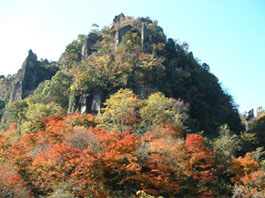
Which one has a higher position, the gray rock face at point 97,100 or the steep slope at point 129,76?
the steep slope at point 129,76

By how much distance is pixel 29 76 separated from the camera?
5947 centimetres

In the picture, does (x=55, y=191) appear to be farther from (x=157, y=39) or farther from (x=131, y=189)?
(x=157, y=39)

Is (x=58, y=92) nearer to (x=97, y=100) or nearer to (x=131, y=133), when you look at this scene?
(x=97, y=100)

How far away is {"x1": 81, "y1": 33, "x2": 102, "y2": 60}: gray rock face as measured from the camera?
54750 mm

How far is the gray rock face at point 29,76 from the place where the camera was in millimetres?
56781

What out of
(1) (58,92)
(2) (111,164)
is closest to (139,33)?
(1) (58,92)

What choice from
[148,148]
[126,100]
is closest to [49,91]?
[126,100]

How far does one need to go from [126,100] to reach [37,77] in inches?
1134

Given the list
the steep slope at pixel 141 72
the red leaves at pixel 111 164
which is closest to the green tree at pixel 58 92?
the steep slope at pixel 141 72

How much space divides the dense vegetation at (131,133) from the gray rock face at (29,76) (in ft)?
10.3

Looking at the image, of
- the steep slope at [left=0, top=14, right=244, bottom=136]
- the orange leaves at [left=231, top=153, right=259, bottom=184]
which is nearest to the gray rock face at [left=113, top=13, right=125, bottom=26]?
the steep slope at [left=0, top=14, right=244, bottom=136]

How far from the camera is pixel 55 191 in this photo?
A: 22.7 metres

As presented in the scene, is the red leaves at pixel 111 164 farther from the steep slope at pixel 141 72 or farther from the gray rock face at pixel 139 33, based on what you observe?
the gray rock face at pixel 139 33

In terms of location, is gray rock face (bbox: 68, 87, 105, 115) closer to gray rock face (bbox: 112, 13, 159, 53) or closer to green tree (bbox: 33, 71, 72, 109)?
green tree (bbox: 33, 71, 72, 109)
